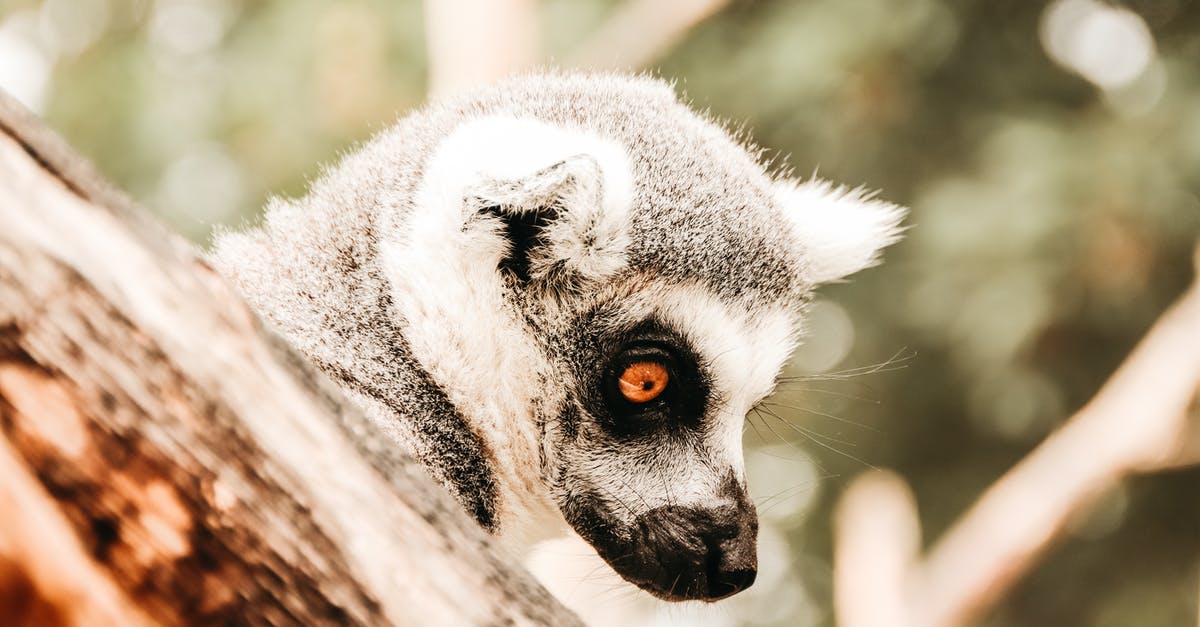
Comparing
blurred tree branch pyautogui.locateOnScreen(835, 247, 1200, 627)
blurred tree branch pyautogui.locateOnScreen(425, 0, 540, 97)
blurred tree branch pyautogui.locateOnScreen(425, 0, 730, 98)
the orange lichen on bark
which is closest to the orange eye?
the orange lichen on bark

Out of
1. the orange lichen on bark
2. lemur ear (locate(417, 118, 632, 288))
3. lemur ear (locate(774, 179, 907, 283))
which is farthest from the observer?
lemur ear (locate(774, 179, 907, 283))

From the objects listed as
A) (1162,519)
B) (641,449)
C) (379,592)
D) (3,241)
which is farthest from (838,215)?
(1162,519)

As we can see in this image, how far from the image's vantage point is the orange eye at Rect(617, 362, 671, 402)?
2.59 meters

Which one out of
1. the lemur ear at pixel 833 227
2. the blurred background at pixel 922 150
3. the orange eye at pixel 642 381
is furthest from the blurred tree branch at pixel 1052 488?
the orange eye at pixel 642 381

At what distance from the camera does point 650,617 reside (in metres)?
3.60

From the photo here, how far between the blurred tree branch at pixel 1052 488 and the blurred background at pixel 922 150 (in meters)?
0.96

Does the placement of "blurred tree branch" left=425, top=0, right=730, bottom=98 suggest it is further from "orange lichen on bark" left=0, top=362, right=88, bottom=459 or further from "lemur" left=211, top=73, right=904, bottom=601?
"orange lichen on bark" left=0, top=362, right=88, bottom=459

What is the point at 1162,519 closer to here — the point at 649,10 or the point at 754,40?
the point at 754,40

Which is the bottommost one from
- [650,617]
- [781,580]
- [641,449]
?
[650,617]

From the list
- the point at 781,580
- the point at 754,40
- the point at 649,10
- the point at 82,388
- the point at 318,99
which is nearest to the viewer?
the point at 82,388

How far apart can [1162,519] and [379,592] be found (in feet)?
25.9

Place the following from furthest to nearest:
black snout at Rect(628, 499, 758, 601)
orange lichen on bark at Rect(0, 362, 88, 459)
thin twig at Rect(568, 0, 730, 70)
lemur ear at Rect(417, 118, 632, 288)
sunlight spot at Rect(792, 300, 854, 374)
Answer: sunlight spot at Rect(792, 300, 854, 374)
thin twig at Rect(568, 0, 730, 70)
black snout at Rect(628, 499, 758, 601)
lemur ear at Rect(417, 118, 632, 288)
orange lichen on bark at Rect(0, 362, 88, 459)

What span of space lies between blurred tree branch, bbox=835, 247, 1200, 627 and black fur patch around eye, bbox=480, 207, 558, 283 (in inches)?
130

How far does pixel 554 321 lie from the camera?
104 inches
